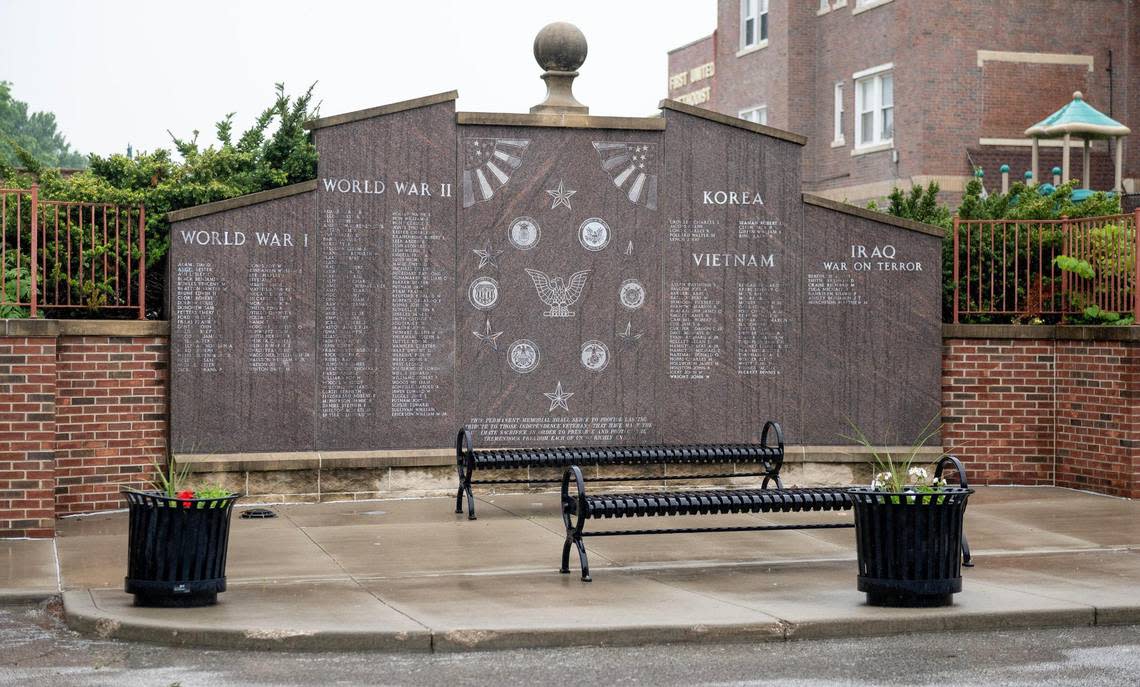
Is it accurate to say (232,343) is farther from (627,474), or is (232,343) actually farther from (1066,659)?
(1066,659)

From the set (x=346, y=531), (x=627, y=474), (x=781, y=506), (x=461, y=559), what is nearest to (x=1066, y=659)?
(x=781, y=506)

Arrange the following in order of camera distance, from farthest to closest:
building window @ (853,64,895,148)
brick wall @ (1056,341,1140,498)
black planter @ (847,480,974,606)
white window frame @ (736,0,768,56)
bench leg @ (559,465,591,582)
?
white window frame @ (736,0,768,56) → building window @ (853,64,895,148) → brick wall @ (1056,341,1140,498) → bench leg @ (559,465,591,582) → black planter @ (847,480,974,606)

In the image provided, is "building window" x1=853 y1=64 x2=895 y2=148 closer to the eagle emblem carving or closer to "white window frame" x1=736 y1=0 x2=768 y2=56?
"white window frame" x1=736 y1=0 x2=768 y2=56

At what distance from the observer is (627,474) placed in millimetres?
13797

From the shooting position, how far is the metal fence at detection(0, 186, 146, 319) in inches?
472

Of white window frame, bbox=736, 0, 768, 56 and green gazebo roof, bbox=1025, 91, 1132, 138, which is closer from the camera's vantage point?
green gazebo roof, bbox=1025, 91, 1132, 138

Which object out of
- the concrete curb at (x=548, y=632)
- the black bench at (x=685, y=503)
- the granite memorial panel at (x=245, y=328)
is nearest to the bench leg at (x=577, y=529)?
the black bench at (x=685, y=503)

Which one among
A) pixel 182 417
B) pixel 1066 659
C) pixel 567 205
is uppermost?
pixel 567 205

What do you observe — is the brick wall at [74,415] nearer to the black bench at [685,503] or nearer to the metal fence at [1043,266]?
the black bench at [685,503]

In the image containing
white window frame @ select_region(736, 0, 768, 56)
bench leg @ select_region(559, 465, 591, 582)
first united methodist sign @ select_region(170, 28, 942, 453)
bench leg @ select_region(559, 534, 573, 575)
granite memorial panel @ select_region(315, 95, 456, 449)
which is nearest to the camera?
bench leg @ select_region(559, 465, 591, 582)

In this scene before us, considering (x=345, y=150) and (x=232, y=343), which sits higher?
(x=345, y=150)

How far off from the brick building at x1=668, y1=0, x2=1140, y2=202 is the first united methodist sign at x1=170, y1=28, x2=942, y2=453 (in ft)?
55.5

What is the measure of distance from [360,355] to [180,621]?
5434 mm

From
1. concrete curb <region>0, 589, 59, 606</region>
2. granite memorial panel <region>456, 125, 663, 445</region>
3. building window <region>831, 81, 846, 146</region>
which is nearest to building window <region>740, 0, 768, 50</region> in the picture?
building window <region>831, 81, 846, 146</region>
